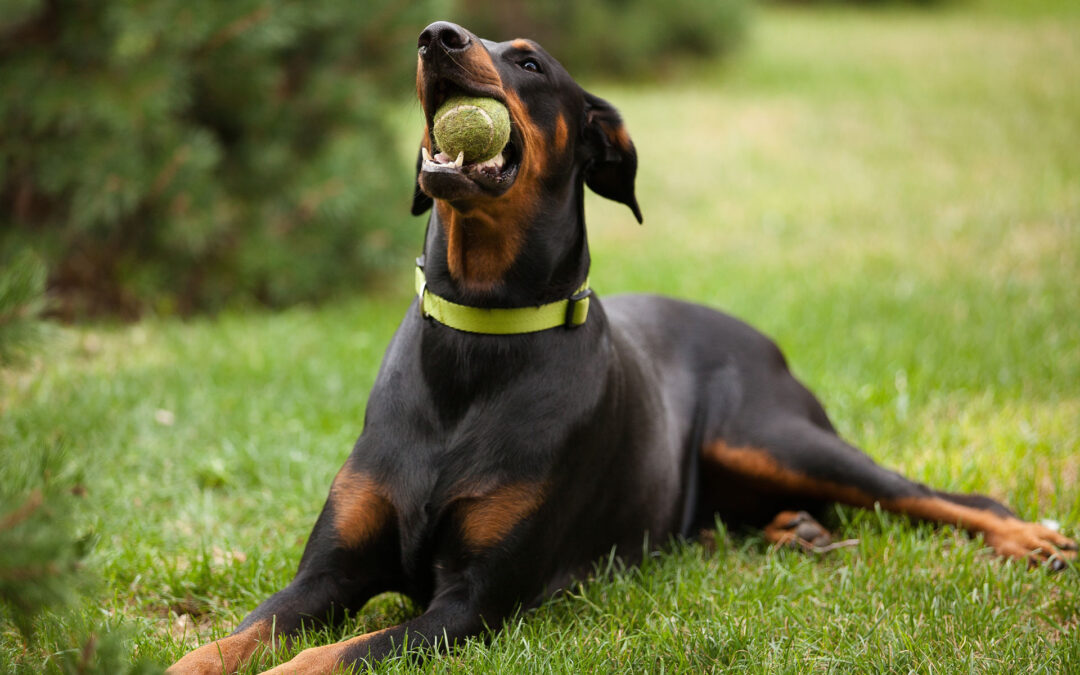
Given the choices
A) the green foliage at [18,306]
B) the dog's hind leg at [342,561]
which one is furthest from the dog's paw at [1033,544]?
the green foliage at [18,306]


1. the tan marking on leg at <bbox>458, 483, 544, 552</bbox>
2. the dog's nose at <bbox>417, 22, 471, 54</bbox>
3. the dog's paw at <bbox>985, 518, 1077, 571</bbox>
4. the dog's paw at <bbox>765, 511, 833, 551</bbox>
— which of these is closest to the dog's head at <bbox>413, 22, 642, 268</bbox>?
the dog's nose at <bbox>417, 22, 471, 54</bbox>

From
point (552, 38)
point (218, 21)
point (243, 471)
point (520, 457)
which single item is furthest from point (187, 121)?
point (552, 38)

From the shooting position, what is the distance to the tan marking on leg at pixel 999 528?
317cm

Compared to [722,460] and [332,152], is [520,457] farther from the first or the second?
[332,152]

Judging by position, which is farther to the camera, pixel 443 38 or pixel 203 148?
pixel 203 148

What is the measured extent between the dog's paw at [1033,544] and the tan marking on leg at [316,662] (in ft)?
6.75

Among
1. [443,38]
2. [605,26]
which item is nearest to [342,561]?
[443,38]

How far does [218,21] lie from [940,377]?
4.18m

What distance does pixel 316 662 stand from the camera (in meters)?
2.29

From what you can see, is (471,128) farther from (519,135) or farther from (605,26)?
(605,26)

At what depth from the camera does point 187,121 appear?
19.3 feet

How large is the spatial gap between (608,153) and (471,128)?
0.70 m

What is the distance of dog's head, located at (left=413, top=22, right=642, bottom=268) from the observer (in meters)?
2.46

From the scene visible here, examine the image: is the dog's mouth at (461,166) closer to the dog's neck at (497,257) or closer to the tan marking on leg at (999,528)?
the dog's neck at (497,257)
